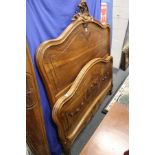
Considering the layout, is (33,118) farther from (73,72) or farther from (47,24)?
(47,24)

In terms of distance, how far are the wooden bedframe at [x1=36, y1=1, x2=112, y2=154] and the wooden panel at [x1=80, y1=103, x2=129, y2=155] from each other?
0.86 ft

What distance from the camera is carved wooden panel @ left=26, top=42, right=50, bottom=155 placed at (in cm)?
99

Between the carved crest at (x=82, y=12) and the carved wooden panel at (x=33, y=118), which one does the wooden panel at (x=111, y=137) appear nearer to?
the carved wooden panel at (x=33, y=118)

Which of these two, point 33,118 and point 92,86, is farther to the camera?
point 92,86

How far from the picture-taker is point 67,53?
128 cm

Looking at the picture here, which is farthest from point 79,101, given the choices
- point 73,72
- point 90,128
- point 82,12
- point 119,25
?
point 119,25

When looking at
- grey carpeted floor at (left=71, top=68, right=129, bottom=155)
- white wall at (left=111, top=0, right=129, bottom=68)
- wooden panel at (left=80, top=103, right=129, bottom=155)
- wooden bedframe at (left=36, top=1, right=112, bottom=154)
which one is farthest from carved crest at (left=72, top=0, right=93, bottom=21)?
white wall at (left=111, top=0, right=129, bottom=68)

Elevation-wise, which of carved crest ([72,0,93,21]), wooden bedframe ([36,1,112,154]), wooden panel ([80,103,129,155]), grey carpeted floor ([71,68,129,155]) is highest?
carved crest ([72,0,93,21])

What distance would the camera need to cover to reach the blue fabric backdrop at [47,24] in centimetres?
102

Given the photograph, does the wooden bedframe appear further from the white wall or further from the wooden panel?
the white wall
